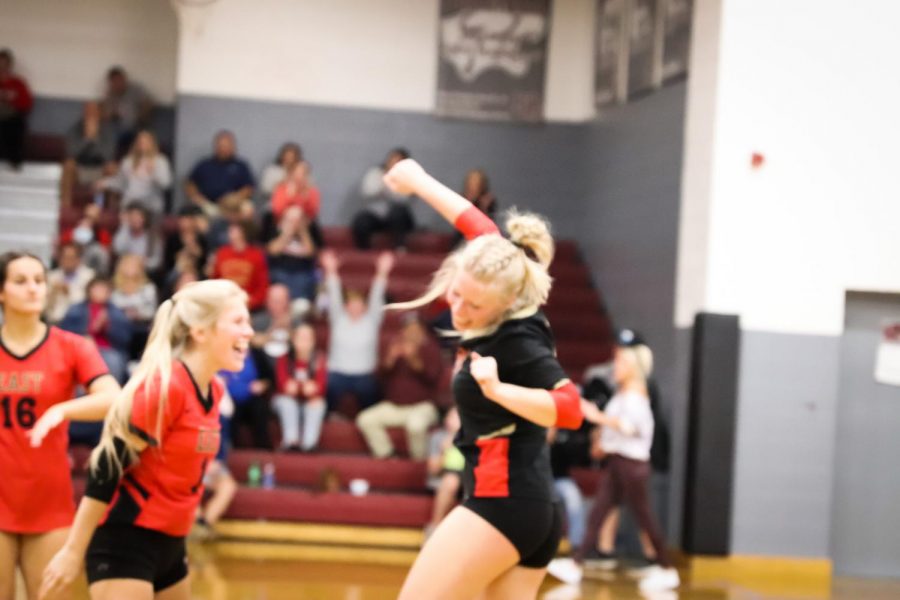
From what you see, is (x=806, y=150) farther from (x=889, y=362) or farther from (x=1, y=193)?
(x=1, y=193)

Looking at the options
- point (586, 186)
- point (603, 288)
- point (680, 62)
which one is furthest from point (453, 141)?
point (680, 62)

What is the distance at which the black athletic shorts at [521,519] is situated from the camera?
356 centimetres

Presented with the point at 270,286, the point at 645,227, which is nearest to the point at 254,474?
the point at 270,286

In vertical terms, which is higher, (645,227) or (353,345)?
(645,227)

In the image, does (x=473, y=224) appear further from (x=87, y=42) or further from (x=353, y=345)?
(x=87, y=42)

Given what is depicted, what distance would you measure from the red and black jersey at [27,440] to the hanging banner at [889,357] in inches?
257

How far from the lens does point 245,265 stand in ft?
34.8

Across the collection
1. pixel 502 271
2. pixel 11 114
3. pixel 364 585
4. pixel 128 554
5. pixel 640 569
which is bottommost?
pixel 640 569

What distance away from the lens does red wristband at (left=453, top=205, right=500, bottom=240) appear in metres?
3.93

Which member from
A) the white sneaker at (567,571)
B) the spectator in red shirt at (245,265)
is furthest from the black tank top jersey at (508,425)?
the spectator in red shirt at (245,265)

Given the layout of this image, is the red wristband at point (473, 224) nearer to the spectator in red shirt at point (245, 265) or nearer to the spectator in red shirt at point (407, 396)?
the spectator in red shirt at point (407, 396)

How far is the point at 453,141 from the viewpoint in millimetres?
13164

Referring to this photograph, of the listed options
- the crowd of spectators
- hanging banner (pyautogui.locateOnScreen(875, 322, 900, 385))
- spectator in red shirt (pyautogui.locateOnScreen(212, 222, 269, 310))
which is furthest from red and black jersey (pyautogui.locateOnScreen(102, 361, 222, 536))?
spectator in red shirt (pyautogui.locateOnScreen(212, 222, 269, 310))

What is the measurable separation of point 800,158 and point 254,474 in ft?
14.9
